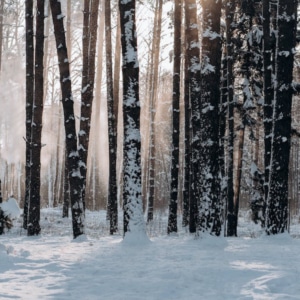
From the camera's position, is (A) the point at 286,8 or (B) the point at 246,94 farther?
(B) the point at 246,94

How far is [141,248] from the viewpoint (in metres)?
8.29

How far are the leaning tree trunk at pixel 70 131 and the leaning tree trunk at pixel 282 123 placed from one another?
14.6ft

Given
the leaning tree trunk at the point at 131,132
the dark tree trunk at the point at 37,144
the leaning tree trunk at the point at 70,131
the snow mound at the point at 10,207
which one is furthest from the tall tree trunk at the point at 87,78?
the leaning tree trunk at the point at 131,132

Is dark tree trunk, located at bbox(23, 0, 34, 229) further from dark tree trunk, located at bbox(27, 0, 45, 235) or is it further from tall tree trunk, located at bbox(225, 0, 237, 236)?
tall tree trunk, located at bbox(225, 0, 237, 236)

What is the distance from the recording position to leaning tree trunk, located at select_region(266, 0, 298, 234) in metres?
9.88

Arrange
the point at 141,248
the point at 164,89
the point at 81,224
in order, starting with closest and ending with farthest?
the point at 141,248, the point at 81,224, the point at 164,89

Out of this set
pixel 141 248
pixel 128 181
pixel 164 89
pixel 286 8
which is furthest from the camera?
pixel 164 89

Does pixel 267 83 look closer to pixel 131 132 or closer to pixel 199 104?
pixel 199 104

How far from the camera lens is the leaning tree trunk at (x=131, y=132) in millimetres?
9164

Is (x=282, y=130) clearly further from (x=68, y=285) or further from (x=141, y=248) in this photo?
(x=68, y=285)

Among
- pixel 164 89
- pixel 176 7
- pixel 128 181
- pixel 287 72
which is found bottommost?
pixel 128 181

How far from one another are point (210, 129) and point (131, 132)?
1.60 m

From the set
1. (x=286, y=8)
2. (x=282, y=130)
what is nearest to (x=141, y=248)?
(x=282, y=130)

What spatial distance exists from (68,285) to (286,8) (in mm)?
7665
